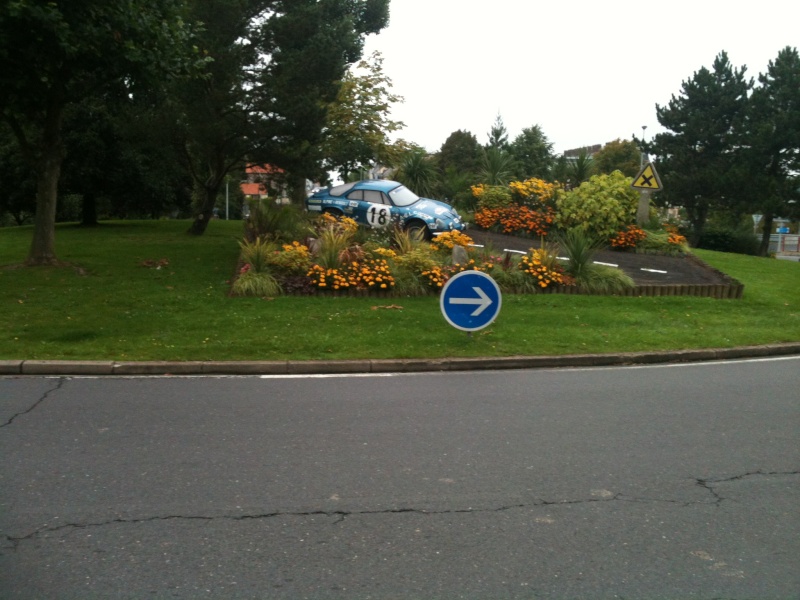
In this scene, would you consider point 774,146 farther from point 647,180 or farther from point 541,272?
point 541,272

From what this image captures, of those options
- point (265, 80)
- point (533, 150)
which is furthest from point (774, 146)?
point (265, 80)

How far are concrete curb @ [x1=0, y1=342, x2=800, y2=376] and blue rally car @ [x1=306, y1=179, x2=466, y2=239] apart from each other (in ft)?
30.5

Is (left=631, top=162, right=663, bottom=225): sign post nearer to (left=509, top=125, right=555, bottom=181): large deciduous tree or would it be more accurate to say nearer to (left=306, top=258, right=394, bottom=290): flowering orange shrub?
(left=306, top=258, right=394, bottom=290): flowering orange shrub

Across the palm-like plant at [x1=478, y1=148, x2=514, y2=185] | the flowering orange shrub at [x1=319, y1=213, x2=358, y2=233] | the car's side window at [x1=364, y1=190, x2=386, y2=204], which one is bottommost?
the flowering orange shrub at [x1=319, y1=213, x2=358, y2=233]

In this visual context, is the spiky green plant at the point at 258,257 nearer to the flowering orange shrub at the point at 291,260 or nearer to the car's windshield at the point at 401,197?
the flowering orange shrub at the point at 291,260

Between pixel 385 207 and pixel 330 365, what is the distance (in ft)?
37.2

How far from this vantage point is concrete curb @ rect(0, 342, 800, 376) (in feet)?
29.1

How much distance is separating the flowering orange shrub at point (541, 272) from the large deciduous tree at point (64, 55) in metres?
7.64

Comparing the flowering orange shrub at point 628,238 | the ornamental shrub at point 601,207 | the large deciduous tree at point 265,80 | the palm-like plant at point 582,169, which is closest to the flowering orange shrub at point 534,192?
the ornamental shrub at point 601,207

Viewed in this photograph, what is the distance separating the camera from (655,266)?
17.7 m

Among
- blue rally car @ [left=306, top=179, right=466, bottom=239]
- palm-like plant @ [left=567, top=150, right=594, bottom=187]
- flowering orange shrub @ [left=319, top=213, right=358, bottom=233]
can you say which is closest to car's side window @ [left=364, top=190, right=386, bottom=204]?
blue rally car @ [left=306, top=179, right=466, bottom=239]

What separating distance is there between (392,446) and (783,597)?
3.04 meters

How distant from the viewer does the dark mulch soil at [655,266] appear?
1612 centimetres

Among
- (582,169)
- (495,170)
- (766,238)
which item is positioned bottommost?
(766,238)
